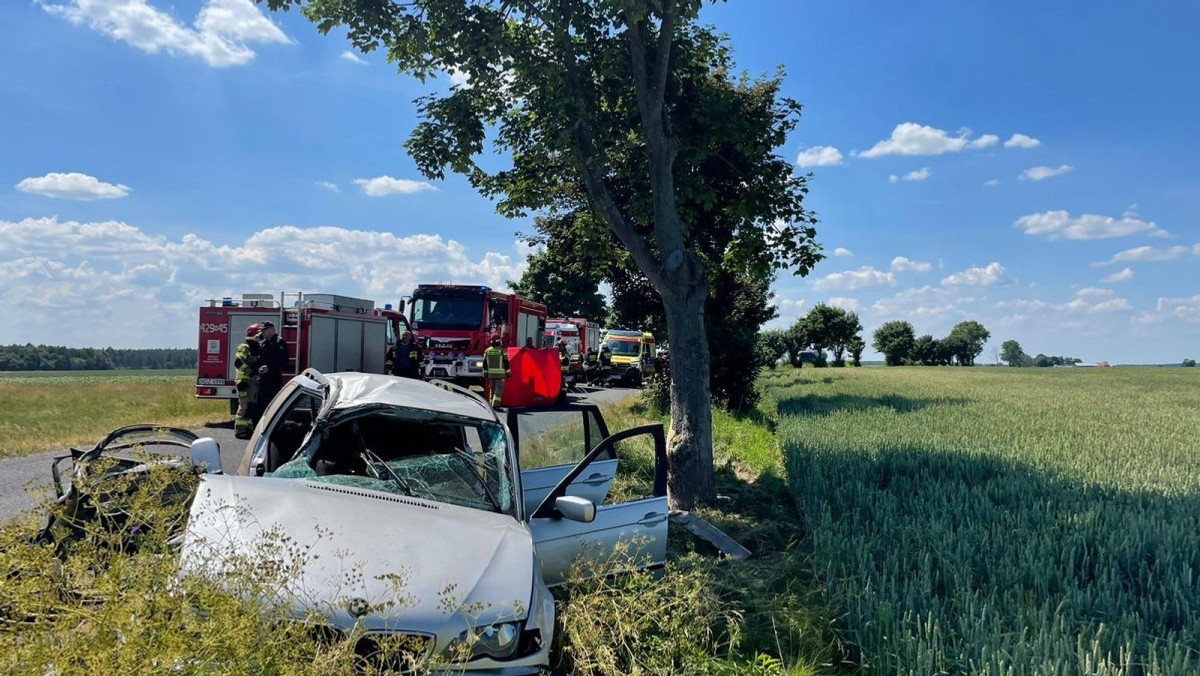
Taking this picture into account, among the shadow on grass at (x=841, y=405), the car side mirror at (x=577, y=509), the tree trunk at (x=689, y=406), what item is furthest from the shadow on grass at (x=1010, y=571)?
the shadow on grass at (x=841, y=405)

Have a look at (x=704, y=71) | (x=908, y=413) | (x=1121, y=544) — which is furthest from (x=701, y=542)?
(x=908, y=413)

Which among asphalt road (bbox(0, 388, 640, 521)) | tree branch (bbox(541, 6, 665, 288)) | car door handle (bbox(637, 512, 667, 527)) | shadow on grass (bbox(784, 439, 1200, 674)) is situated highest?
tree branch (bbox(541, 6, 665, 288))

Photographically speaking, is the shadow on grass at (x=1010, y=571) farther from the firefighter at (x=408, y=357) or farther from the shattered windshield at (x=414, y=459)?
the firefighter at (x=408, y=357)

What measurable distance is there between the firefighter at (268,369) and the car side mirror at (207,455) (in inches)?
350

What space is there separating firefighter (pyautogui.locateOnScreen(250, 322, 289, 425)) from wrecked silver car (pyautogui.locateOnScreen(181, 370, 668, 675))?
24.4ft

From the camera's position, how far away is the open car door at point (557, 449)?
5.51m

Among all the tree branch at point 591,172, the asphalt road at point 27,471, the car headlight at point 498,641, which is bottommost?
the asphalt road at point 27,471

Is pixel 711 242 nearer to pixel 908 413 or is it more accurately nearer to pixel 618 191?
pixel 618 191

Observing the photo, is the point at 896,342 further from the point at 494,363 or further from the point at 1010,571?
the point at 1010,571

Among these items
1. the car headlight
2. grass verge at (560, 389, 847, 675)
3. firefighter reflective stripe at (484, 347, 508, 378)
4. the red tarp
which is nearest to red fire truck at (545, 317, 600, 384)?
firefighter reflective stripe at (484, 347, 508, 378)

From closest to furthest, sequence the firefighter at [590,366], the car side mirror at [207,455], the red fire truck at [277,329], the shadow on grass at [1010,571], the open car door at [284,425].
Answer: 1. the shadow on grass at [1010,571]
2. the car side mirror at [207,455]
3. the open car door at [284,425]
4. the red fire truck at [277,329]
5. the firefighter at [590,366]

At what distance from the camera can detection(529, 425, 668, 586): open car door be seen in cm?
455

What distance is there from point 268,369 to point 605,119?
6970mm

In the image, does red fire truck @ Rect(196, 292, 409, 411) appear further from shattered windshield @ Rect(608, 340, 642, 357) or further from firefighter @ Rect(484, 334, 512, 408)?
shattered windshield @ Rect(608, 340, 642, 357)
